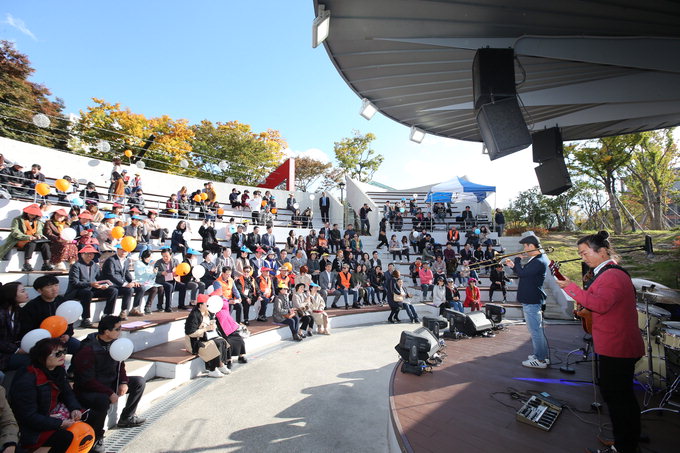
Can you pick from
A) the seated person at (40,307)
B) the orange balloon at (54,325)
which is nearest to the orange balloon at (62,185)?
the seated person at (40,307)

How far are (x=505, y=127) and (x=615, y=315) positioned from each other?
8.25 ft

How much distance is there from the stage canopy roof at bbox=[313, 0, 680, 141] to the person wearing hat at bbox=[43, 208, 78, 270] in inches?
249

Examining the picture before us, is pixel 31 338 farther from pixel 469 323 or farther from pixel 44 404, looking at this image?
pixel 469 323

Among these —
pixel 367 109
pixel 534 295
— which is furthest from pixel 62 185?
pixel 534 295

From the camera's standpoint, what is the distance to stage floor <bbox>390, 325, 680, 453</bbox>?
7.93ft

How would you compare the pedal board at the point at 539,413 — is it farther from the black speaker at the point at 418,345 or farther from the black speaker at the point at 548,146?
the black speaker at the point at 548,146

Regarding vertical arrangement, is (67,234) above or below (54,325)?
above

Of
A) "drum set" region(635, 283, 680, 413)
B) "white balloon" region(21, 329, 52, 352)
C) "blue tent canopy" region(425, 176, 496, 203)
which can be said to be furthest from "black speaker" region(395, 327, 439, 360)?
"blue tent canopy" region(425, 176, 496, 203)

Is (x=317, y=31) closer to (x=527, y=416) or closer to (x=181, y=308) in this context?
(x=527, y=416)

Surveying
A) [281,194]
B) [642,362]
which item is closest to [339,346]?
[642,362]

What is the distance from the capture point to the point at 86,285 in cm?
491

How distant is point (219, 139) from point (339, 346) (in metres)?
23.5

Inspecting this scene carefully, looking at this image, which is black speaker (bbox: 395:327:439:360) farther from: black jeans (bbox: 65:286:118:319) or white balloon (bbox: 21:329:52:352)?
black jeans (bbox: 65:286:118:319)

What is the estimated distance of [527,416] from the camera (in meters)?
2.69
